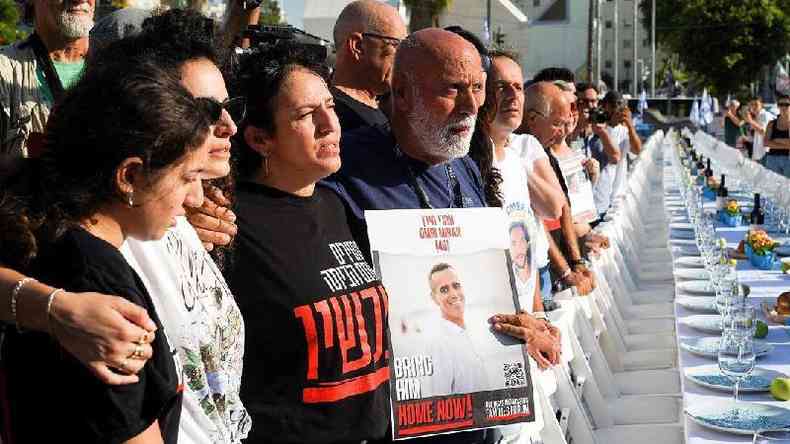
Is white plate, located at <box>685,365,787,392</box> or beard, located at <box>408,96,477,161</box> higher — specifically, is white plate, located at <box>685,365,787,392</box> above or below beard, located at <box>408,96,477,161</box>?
below

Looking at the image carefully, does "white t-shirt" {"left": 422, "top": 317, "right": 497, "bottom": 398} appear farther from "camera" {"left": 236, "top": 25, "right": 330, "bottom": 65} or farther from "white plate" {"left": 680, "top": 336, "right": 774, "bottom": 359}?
"white plate" {"left": 680, "top": 336, "right": 774, "bottom": 359}

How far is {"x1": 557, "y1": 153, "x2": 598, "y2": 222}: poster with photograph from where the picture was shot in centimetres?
582

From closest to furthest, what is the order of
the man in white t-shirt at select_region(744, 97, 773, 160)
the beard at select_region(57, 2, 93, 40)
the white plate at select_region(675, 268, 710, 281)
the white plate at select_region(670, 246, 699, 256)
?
the beard at select_region(57, 2, 93, 40)
the white plate at select_region(675, 268, 710, 281)
the white plate at select_region(670, 246, 699, 256)
the man in white t-shirt at select_region(744, 97, 773, 160)

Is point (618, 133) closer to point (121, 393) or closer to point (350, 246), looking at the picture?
point (350, 246)

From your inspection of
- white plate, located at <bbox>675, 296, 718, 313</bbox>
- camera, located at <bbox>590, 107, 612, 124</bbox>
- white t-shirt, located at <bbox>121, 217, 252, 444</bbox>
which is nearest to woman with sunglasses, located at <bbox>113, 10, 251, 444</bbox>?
white t-shirt, located at <bbox>121, 217, 252, 444</bbox>

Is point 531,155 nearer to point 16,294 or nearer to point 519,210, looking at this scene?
point 519,210

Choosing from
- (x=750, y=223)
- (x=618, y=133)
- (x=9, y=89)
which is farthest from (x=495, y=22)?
(x=9, y=89)

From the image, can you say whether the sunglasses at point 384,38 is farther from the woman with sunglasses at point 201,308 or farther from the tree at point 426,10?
the tree at point 426,10

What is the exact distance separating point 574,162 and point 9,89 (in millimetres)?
3703

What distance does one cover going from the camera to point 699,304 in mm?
4859

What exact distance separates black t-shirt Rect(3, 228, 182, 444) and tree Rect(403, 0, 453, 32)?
36086 millimetres

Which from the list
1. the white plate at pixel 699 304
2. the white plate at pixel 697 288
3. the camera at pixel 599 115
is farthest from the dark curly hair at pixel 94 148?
the camera at pixel 599 115

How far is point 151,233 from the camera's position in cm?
163

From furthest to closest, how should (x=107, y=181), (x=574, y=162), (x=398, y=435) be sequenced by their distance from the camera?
(x=574, y=162), (x=398, y=435), (x=107, y=181)
